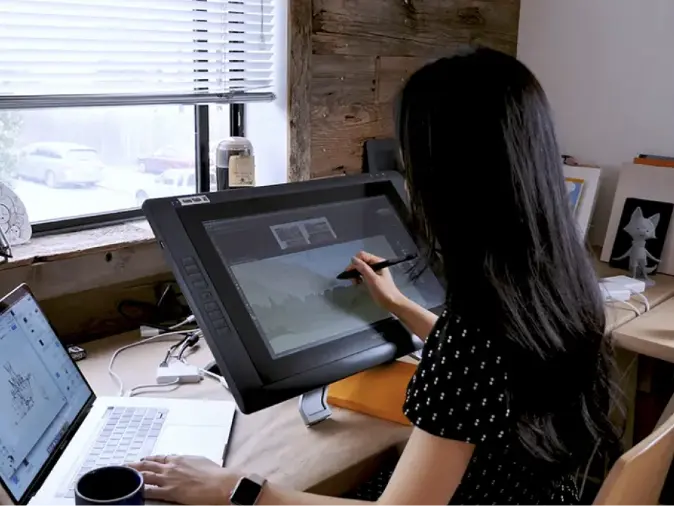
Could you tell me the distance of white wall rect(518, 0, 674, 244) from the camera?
87.5 inches

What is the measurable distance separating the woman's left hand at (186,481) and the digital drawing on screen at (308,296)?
0.66 feet

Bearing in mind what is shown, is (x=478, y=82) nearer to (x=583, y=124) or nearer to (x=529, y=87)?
(x=529, y=87)

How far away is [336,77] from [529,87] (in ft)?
3.40

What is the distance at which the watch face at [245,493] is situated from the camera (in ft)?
3.26

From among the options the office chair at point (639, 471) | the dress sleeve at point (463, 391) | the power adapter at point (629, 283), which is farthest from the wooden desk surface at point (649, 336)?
the dress sleeve at point (463, 391)

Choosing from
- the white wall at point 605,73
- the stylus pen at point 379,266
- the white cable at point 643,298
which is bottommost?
the white cable at point 643,298

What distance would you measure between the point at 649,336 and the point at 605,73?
3.32ft

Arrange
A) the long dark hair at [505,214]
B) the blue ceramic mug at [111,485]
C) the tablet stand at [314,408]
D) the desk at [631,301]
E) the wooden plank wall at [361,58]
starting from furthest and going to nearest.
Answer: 1. the wooden plank wall at [361,58]
2. the desk at [631,301]
3. the tablet stand at [314,408]
4. the long dark hair at [505,214]
5. the blue ceramic mug at [111,485]

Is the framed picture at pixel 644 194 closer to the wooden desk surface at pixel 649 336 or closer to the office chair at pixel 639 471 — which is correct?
the wooden desk surface at pixel 649 336

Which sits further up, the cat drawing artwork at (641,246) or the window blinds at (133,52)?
the window blinds at (133,52)

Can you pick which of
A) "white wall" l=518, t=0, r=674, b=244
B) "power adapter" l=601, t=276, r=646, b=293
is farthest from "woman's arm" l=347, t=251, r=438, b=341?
"white wall" l=518, t=0, r=674, b=244

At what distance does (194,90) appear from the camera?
1851mm

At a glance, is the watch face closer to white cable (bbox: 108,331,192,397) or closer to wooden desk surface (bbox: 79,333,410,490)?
wooden desk surface (bbox: 79,333,410,490)

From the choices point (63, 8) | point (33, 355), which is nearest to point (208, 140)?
point (63, 8)
